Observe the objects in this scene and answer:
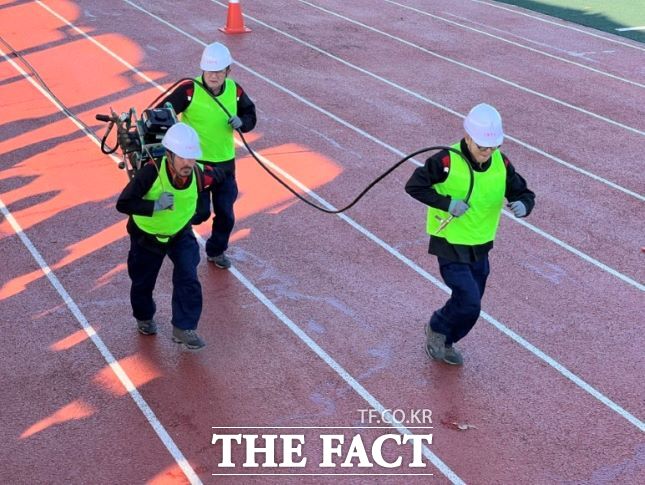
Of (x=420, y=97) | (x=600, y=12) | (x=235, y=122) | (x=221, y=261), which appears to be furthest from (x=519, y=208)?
(x=600, y=12)

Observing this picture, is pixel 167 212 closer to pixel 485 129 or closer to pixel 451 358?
pixel 485 129

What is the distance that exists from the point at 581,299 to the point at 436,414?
2.27 meters

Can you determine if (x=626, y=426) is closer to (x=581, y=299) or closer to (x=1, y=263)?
(x=581, y=299)

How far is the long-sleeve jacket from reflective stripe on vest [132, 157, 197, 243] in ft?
5.09

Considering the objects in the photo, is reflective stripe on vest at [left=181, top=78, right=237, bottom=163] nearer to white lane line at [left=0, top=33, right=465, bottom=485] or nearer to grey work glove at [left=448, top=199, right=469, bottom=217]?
white lane line at [left=0, top=33, right=465, bottom=485]

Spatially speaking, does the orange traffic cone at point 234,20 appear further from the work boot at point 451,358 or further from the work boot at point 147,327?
the work boot at point 451,358

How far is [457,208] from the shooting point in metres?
5.98

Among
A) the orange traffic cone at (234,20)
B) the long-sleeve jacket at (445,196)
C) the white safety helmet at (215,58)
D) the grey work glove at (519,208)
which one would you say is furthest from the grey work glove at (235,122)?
the orange traffic cone at (234,20)

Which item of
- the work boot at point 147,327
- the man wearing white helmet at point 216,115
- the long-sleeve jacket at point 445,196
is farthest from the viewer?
the man wearing white helmet at point 216,115

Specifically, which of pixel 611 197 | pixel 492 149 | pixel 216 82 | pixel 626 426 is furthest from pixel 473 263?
pixel 611 197

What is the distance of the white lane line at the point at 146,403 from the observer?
573 centimetres

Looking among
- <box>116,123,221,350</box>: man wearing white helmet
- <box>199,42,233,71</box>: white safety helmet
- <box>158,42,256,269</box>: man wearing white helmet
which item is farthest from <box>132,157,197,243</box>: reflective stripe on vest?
<box>199,42,233,71</box>: white safety helmet

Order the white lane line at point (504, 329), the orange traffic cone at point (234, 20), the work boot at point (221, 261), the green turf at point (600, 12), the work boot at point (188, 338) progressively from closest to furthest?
the white lane line at point (504, 329) → the work boot at point (188, 338) → the work boot at point (221, 261) → the orange traffic cone at point (234, 20) → the green turf at point (600, 12)

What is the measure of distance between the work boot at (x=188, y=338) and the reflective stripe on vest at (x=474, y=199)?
1.97 metres
